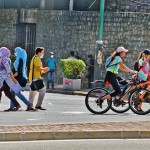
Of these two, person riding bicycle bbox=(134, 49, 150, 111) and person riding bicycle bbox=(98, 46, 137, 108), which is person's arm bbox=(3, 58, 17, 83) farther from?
person riding bicycle bbox=(134, 49, 150, 111)

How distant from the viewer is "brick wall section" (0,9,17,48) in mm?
30047

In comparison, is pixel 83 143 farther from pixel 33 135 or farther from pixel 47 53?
pixel 47 53

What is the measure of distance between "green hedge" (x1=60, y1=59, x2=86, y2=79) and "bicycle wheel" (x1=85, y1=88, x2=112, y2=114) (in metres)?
9.91

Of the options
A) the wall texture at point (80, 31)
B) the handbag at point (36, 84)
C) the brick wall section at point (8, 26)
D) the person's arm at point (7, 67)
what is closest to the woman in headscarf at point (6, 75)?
the person's arm at point (7, 67)

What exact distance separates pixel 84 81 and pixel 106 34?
218 centimetres

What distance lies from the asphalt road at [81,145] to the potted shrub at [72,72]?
1393cm

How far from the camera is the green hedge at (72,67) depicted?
24.2 meters

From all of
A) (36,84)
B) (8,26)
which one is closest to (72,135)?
(36,84)

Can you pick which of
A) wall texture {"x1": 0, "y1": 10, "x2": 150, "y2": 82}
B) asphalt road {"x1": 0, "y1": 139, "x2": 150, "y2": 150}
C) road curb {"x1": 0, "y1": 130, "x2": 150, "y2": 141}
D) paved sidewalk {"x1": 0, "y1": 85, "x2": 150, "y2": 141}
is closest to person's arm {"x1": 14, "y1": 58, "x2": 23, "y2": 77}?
paved sidewalk {"x1": 0, "y1": 85, "x2": 150, "y2": 141}

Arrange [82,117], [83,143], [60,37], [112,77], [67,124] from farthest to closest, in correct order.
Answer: [60,37], [112,77], [82,117], [67,124], [83,143]

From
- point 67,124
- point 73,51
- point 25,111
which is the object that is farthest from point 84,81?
point 67,124

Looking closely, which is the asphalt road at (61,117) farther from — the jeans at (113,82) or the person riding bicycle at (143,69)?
the person riding bicycle at (143,69)

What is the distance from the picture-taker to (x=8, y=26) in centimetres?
3023

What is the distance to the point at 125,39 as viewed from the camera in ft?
85.8
